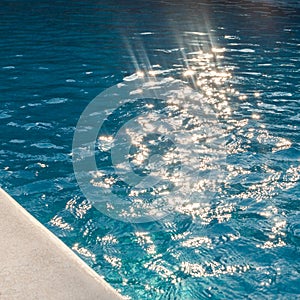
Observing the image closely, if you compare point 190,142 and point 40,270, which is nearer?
point 40,270

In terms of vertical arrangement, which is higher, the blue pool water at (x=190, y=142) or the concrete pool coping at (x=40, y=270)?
the concrete pool coping at (x=40, y=270)

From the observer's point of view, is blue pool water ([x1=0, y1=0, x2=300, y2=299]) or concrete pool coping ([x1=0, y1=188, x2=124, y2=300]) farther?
blue pool water ([x1=0, y1=0, x2=300, y2=299])

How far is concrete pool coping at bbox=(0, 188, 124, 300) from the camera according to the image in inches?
124

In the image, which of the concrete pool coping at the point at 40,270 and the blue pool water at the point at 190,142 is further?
the blue pool water at the point at 190,142

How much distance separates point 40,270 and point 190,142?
13.2ft

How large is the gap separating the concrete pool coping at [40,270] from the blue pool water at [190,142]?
70 centimetres

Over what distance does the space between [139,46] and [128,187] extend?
791cm

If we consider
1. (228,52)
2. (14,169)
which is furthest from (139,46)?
(14,169)

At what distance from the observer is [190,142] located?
705 cm

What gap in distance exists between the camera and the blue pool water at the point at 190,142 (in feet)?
14.2

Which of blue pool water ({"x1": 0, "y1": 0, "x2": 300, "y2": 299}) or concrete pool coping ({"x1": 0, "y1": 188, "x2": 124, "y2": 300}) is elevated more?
concrete pool coping ({"x1": 0, "y1": 188, "x2": 124, "y2": 300})

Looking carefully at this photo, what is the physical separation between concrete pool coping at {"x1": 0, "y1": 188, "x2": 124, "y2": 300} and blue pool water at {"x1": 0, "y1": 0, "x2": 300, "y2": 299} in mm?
705

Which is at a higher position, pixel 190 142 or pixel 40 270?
pixel 40 270

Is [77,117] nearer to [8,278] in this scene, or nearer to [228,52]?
[8,278]
